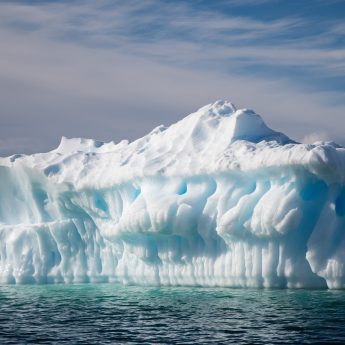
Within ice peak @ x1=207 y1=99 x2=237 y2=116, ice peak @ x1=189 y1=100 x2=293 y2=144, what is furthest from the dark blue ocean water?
ice peak @ x1=207 y1=99 x2=237 y2=116

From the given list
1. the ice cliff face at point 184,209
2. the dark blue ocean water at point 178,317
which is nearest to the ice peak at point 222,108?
the ice cliff face at point 184,209

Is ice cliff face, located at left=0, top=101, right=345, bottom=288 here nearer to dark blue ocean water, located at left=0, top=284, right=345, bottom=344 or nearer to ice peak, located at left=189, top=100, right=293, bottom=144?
ice peak, located at left=189, top=100, right=293, bottom=144

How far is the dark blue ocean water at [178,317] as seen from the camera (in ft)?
57.1

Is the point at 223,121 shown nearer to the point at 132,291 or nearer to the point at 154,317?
the point at 132,291

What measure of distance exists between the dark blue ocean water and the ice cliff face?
1.12 m

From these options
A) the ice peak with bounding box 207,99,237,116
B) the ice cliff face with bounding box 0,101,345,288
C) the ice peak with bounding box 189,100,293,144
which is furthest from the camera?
the ice peak with bounding box 207,99,237,116

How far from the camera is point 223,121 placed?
1215 inches

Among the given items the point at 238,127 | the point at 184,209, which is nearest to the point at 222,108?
the point at 238,127

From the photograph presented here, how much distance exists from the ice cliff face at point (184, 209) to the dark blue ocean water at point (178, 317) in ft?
3.67

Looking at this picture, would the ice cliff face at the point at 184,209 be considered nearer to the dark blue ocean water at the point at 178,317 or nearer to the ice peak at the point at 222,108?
the ice peak at the point at 222,108

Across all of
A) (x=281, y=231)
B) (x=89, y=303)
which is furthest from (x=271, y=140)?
(x=89, y=303)

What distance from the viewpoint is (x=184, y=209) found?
27.2m

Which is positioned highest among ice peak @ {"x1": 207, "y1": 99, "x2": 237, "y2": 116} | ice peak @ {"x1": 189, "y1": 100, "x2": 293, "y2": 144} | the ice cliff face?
ice peak @ {"x1": 207, "y1": 99, "x2": 237, "y2": 116}

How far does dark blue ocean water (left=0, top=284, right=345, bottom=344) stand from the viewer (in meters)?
17.4
